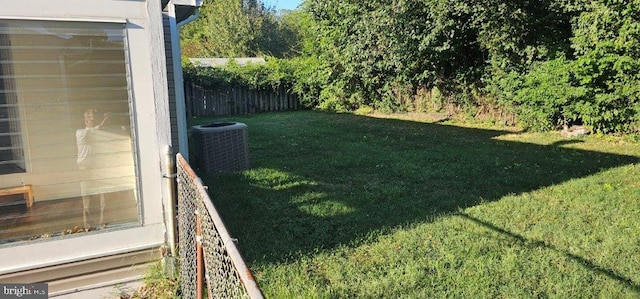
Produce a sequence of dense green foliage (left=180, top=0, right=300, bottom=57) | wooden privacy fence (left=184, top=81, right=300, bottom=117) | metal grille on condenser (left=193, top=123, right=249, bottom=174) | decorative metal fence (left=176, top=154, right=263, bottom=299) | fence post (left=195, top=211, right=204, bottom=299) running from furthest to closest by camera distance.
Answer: dense green foliage (left=180, top=0, right=300, bottom=57) < wooden privacy fence (left=184, top=81, right=300, bottom=117) < metal grille on condenser (left=193, top=123, right=249, bottom=174) < fence post (left=195, top=211, right=204, bottom=299) < decorative metal fence (left=176, top=154, right=263, bottom=299)

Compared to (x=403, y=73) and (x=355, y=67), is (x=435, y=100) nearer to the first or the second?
(x=403, y=73)

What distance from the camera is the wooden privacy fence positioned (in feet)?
53.6

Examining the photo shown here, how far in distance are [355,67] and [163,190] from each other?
11.9 m

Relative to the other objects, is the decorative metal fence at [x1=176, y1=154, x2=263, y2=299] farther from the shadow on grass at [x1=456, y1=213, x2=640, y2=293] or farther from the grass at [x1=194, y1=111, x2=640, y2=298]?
the shadow on grass at [x1=456, y1=213, x2=640, y2=293]

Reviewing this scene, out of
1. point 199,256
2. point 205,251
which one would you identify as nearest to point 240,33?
point 199,256

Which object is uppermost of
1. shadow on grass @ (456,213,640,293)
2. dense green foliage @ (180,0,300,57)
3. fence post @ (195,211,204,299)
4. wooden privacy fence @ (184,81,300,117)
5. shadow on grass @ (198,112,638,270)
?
dense green foliage @ (180,0,300,57)

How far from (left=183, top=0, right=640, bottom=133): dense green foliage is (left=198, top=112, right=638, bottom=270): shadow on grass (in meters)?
1.52

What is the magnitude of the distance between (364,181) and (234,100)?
1214cm

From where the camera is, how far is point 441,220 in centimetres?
432

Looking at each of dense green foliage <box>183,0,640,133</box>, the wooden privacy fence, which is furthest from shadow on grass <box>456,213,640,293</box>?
the wooden privacy fence

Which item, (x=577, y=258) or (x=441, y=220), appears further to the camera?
(x=441, y=220)

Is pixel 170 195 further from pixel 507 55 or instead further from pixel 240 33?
pixel 240 33

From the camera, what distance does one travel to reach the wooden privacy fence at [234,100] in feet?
53.6

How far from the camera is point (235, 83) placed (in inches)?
672
